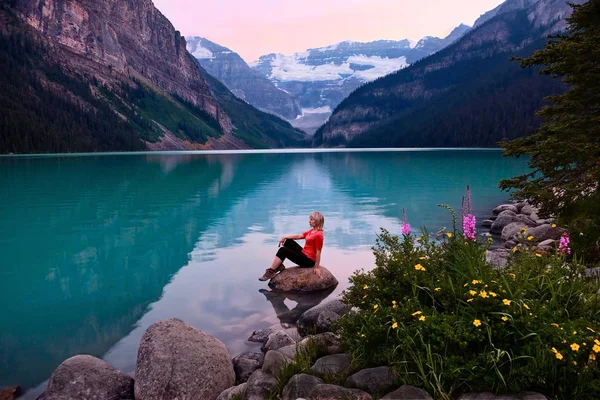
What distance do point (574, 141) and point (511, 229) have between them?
9.55 metres

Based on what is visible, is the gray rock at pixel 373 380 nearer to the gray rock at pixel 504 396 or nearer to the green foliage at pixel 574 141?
the gray rock at pixel 504 396

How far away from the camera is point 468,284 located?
6605 mm

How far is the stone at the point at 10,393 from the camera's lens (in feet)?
27.0

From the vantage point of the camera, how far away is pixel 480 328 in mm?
5945

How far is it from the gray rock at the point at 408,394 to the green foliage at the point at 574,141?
8928 millimetres

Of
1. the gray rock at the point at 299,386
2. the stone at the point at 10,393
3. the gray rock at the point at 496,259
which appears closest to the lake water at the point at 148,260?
the stone at the point at 10,393

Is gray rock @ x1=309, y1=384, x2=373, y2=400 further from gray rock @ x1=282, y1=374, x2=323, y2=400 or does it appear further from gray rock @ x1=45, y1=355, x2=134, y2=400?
gray rock @ x1=45, y1=355, x2=134, y2=400

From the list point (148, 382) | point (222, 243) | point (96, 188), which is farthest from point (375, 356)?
point (96, 188)

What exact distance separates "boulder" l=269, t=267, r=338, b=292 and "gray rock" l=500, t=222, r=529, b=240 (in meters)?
10.8

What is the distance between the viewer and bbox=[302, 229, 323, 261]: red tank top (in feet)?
47.0

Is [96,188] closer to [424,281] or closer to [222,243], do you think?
[222,243]

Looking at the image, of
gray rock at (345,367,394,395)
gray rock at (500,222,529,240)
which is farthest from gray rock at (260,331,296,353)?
gray rock at (500,222,529,240)

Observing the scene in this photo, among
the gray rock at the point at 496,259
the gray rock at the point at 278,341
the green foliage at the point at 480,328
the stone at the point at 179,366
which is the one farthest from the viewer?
the gray rock at the point at 496,259

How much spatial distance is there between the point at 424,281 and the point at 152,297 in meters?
10.2
